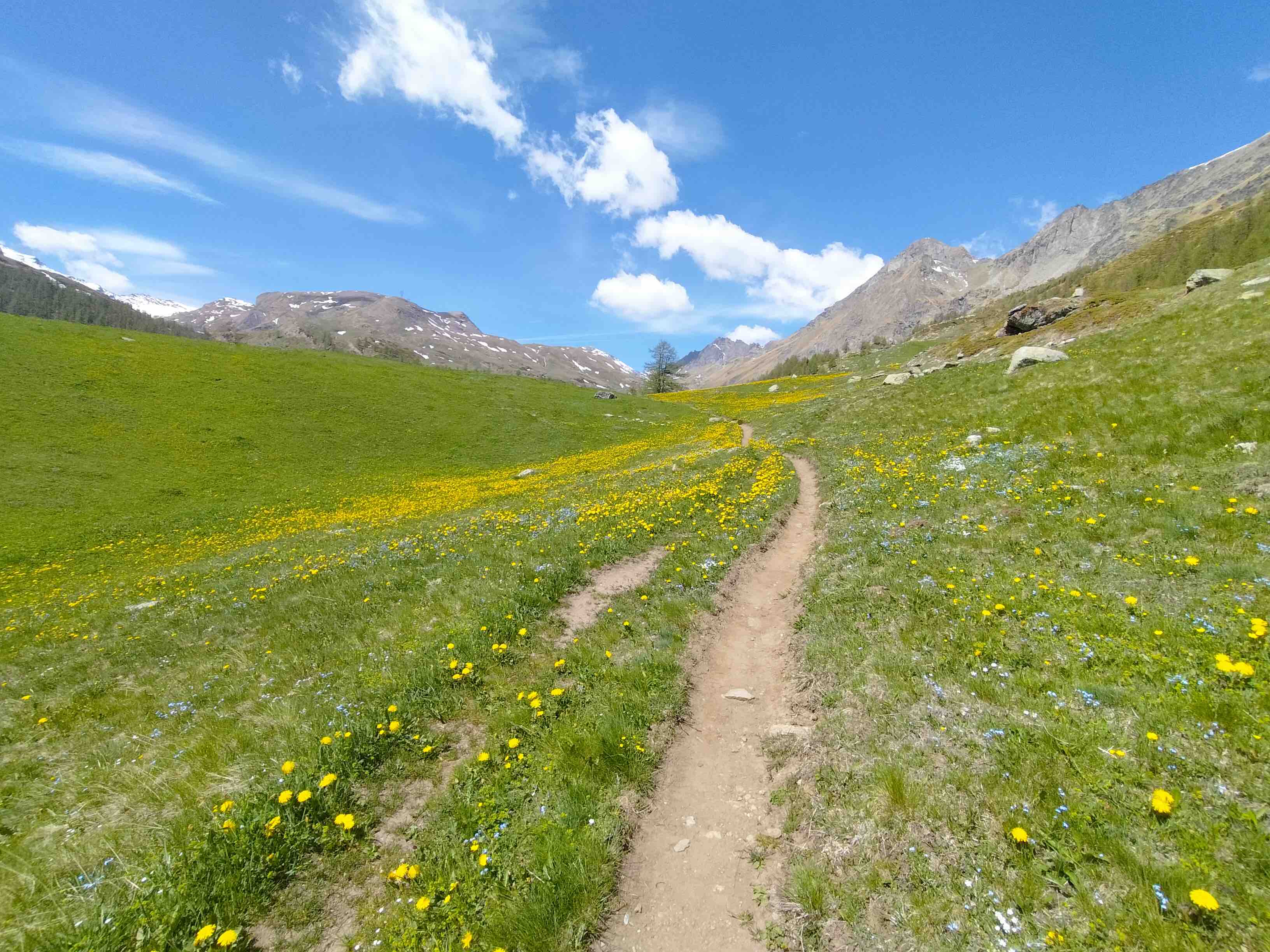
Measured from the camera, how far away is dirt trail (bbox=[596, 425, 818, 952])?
5.03m

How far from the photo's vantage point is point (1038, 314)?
48.9 metres

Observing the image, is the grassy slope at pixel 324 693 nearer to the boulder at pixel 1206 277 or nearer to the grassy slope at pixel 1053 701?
the grassy slope at pixel 1053 701

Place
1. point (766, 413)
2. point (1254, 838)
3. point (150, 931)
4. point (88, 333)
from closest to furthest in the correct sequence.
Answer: point (1254, 838), point (150, 931), point (88, 333), point (766, 413)

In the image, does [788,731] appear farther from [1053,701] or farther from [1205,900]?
[1205,900]

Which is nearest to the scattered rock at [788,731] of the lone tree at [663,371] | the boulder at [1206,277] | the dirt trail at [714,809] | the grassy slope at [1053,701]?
the dirt trail at [714,809]

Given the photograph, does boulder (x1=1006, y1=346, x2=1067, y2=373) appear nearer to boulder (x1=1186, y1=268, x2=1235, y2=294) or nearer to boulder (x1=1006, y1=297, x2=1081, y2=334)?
boulder (x1=1186, y1=268, x2=1235, y2=294)

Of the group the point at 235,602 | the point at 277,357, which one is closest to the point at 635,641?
the point at 235,602

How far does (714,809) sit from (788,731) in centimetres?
175

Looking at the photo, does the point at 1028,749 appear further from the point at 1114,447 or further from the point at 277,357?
the point at 277,357

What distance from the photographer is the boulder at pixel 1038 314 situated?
4747cm

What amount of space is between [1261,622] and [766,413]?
171 feet

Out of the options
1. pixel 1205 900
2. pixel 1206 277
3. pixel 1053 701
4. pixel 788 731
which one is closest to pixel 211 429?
pixel 788 731

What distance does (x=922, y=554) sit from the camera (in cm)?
1085

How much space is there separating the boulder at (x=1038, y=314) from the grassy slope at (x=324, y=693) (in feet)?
140
